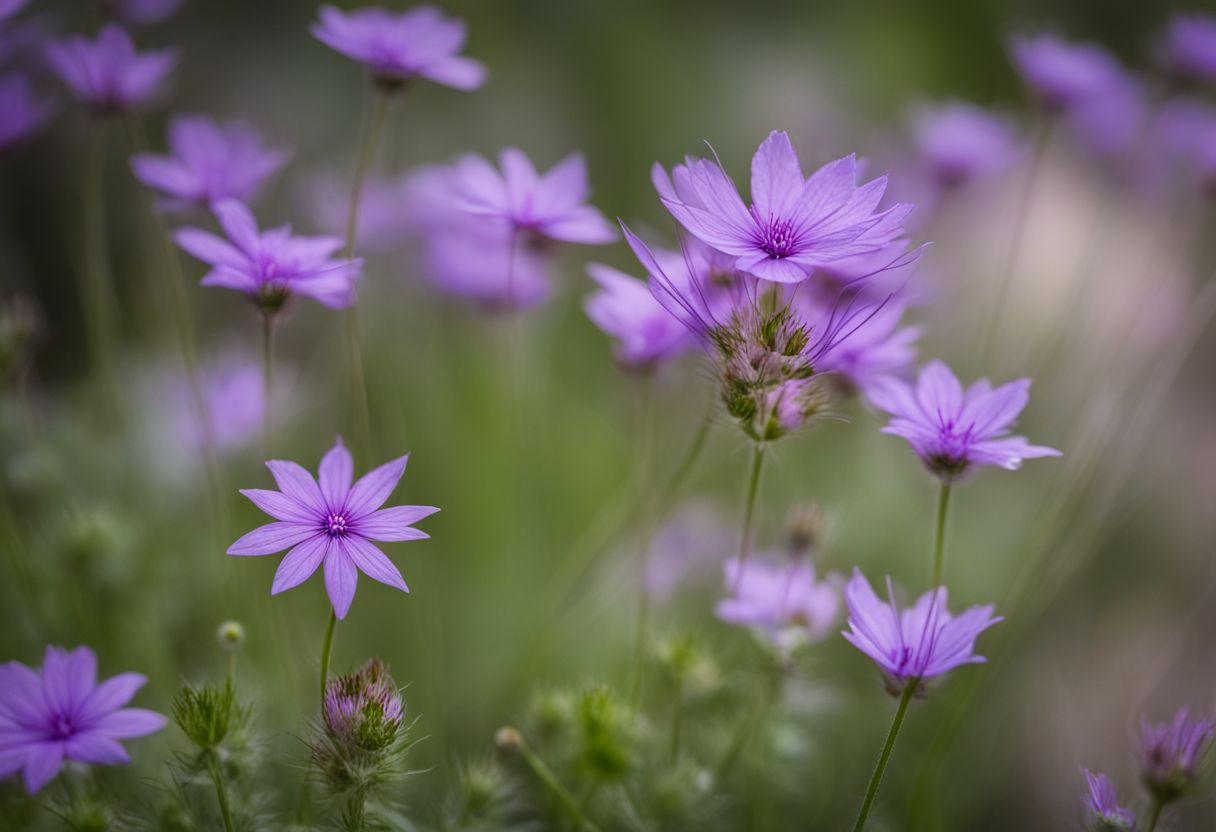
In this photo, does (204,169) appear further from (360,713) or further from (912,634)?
(912,634)

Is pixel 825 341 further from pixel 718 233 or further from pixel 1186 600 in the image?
pixel 1186 600

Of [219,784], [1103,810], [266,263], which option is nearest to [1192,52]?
[1103,810]

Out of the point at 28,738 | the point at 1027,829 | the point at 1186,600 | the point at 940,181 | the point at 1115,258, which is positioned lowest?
the point at 1027,829

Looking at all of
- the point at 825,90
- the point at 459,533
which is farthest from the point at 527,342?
the point at 825,90

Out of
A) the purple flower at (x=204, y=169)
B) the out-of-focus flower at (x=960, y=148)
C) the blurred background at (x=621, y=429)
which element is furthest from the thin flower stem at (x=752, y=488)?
the out-of-focus flower at (x=960, y=148)

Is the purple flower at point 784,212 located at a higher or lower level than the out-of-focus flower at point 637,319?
higher

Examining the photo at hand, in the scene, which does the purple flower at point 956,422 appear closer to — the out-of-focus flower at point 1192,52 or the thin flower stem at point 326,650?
the thin flower stem at point 326,650
